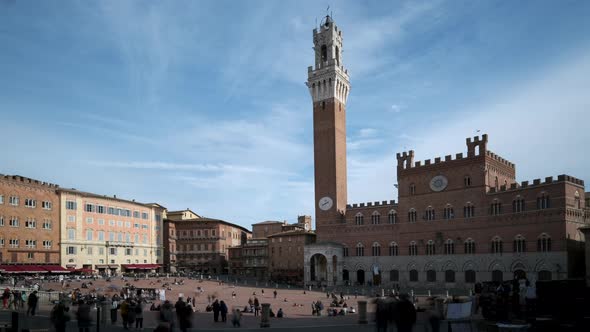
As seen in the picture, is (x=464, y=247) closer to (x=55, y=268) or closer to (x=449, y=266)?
(x=449, y=266)

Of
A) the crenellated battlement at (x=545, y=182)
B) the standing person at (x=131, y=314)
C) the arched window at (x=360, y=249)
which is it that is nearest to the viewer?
the standing person at (x=131, y=314)

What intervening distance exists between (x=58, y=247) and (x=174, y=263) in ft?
94.0

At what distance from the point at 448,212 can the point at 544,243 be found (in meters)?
11.7

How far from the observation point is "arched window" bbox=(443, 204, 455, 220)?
58.6m

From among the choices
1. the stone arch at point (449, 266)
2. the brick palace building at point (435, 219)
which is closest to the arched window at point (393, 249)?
the brick palace building at point (435, 219)

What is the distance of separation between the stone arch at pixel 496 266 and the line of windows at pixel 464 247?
1082mm

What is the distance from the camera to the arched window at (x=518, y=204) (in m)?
52.0

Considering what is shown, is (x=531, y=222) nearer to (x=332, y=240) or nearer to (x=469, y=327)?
(x=332, y=240)

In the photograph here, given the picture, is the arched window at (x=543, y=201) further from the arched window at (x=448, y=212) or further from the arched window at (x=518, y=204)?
the arched window at (x=448, y=212)

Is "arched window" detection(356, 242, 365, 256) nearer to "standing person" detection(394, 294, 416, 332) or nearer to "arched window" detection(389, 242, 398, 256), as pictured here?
"arched window" detection(389, 242, 398, 256)

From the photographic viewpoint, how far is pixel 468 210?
57.2 meters

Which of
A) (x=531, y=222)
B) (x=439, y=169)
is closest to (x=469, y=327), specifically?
(x=531, y=222)

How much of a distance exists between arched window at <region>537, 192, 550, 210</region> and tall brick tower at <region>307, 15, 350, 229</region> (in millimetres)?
27164

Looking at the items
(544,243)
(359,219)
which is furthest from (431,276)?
(544,243)
